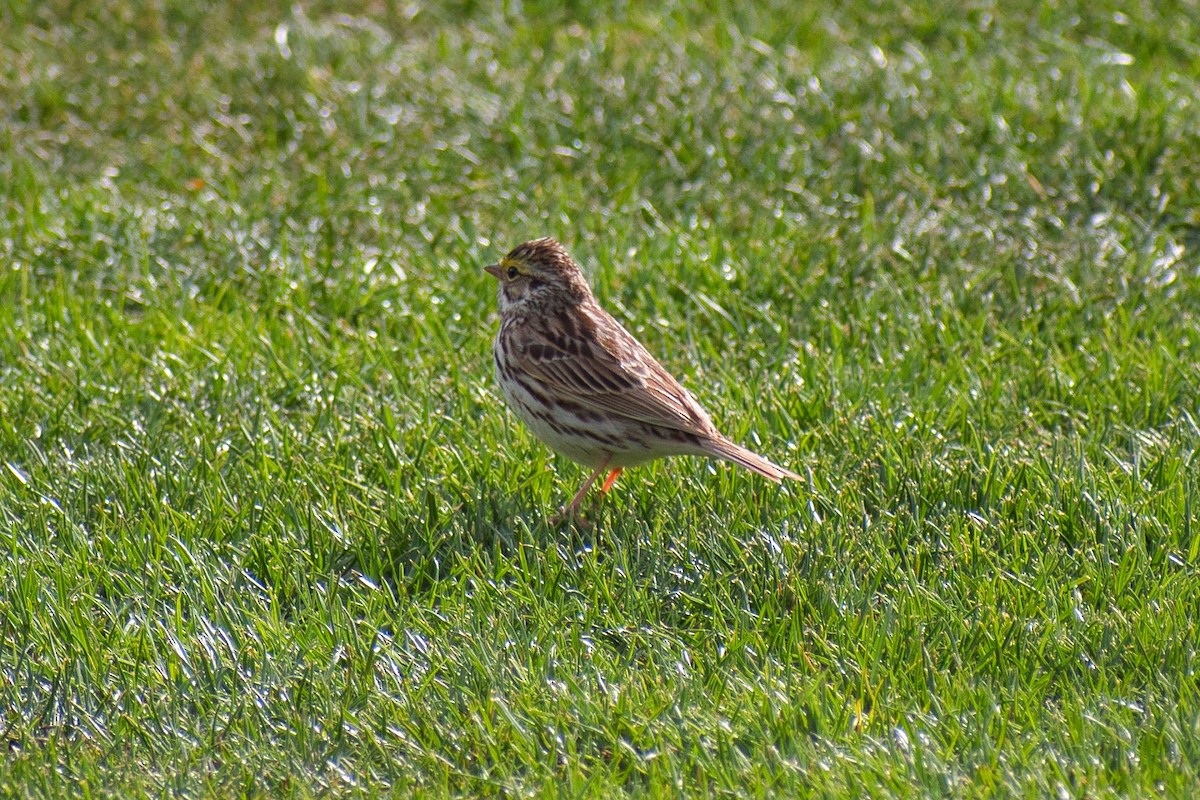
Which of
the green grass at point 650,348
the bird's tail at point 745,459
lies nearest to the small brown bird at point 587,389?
the bird's tail at point 745,459

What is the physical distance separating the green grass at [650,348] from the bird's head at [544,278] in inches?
23.5

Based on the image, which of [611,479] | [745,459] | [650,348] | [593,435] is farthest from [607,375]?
[650,348]

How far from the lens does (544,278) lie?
6637 millimetres

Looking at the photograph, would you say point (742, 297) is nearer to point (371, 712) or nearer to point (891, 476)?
point (891, 476)

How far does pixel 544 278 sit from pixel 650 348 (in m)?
1.13

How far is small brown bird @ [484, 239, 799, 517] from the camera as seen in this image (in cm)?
586

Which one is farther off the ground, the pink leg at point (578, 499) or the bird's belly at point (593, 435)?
the bird's belly at point (593, 435)

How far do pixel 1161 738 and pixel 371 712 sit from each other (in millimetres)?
2320

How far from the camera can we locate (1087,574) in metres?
5.41

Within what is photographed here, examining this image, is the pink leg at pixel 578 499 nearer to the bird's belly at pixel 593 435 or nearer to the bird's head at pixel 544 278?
the bird's belly at pixel 593 435

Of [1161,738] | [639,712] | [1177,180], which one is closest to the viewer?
[1161,738]

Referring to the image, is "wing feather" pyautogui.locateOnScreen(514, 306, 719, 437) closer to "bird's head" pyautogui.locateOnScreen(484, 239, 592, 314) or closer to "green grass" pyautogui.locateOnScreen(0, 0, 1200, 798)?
"bird's head" pyautogui.locateOnScreen(484, 239, 592, 314)

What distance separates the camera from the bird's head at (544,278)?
6.60m

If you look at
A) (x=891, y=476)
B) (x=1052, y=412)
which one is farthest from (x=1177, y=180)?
(x=891, y=476)
